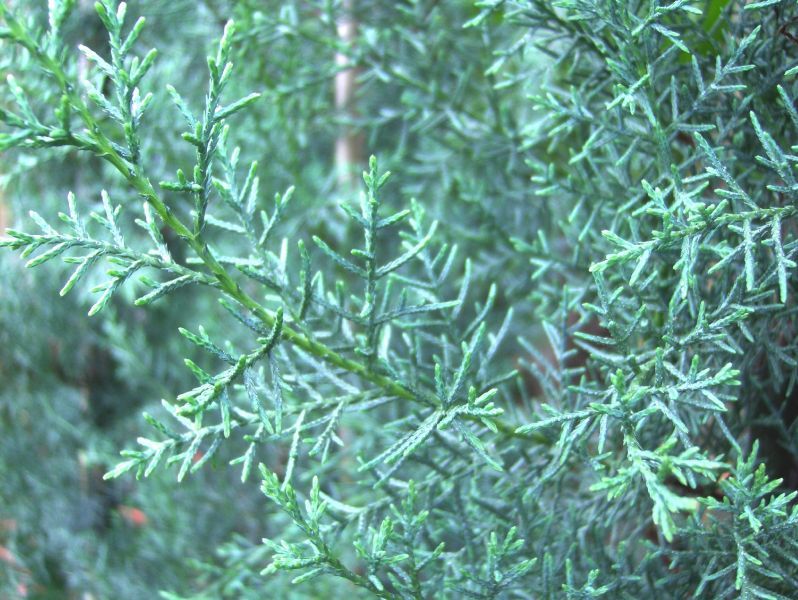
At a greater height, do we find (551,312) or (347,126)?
(347,126)

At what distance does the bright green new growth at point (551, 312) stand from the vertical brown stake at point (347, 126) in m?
0.25

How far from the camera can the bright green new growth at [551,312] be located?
0.57 metres

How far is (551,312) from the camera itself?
3.86 feet

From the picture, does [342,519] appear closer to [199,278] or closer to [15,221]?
[199,278]

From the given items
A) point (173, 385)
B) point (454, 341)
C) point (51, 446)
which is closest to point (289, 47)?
point (454, 341)

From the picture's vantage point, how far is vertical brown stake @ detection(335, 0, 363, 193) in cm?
143

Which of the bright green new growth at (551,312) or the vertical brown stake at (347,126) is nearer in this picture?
the bright green new growth at (551,312)

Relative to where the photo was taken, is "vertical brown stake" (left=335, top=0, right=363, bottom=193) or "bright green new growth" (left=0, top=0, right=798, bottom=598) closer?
"bright green new growth" (left=0, top=0, right=798, bottom=598)

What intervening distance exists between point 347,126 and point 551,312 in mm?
615

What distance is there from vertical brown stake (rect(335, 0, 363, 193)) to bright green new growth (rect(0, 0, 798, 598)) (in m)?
0.25

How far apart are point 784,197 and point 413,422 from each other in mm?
404

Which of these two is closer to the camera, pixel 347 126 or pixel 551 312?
pixel 551 312

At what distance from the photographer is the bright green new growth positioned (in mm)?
573

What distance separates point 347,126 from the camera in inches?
60.1
